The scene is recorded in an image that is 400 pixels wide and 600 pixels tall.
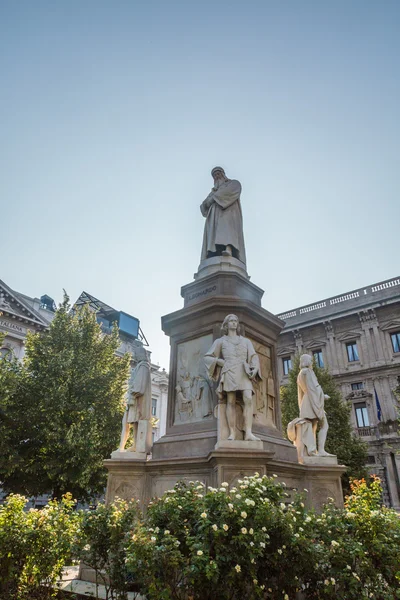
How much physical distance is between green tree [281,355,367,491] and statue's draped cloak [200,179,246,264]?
17488 mm

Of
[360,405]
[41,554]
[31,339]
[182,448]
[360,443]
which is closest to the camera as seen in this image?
[41,554]

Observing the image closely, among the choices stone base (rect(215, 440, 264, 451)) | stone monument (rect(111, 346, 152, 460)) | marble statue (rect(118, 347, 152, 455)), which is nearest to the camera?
stone base (rect(215, 440, 264, 451))

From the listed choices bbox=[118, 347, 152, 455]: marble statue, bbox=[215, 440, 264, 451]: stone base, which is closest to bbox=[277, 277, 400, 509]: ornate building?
bbox=[118, 347, 152, 455]: marble statue

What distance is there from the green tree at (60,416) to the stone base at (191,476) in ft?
32.1

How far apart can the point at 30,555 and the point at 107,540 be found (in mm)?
977

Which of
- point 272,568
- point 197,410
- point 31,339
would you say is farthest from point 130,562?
point 31,339

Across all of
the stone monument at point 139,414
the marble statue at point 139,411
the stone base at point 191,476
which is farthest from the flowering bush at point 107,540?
the marble statue at point 139,411

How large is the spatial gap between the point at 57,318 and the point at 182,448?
14.2m

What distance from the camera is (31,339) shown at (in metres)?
19.4

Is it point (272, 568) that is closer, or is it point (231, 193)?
point (272, 568)

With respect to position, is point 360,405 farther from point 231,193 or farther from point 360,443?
point 231,193

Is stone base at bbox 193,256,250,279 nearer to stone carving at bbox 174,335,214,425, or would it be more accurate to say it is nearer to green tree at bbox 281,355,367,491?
stone carving at bbox 174,335,214,425

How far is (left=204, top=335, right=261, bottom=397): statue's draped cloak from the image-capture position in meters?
7.25

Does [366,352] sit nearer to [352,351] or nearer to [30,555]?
[352,351]
